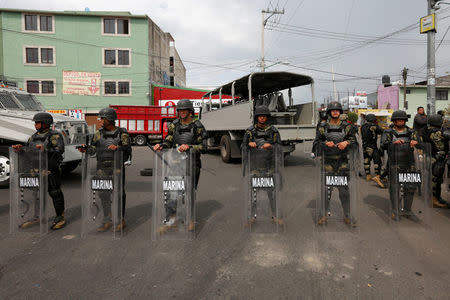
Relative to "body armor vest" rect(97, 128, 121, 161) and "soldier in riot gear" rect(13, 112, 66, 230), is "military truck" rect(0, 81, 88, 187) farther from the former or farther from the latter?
"body armor vest" rect(97, 128, 121, 161)

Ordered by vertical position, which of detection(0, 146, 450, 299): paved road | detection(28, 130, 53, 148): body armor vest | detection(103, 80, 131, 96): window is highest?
detection(103, 80, 131, 96): window

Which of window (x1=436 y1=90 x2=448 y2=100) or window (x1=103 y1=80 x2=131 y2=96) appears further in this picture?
window (x1=436 y1=90 x2=448 y2=100)

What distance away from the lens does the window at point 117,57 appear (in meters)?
28.7

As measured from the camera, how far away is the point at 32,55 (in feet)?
92.3

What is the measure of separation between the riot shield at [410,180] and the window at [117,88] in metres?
27.6

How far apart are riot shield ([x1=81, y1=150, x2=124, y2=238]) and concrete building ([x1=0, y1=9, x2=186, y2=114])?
26267mm

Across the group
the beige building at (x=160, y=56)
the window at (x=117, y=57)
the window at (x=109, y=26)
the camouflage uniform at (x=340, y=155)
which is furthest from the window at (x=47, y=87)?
the camouflage uniform at (x=340, y=155)

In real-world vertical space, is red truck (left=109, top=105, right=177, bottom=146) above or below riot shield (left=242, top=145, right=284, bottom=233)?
above

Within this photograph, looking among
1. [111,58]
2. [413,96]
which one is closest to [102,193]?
[111,58]

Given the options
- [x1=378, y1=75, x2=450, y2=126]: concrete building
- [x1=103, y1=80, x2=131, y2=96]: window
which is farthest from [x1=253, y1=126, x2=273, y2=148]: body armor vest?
[x1=378, y1=75, x2=450, y2=126]: concrete building

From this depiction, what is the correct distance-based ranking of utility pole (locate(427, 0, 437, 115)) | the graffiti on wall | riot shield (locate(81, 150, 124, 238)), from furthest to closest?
the graffiti on wall < utility pole (locate(427, 0, 437, 115)) < riot shield (locate(81, 150, 124, 238))

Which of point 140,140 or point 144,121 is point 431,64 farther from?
point 140,140

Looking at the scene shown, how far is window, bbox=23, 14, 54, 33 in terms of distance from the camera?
28.1 meters

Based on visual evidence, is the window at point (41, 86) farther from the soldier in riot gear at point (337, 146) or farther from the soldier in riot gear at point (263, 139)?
the soldier in riot gear at point (337, 146)
